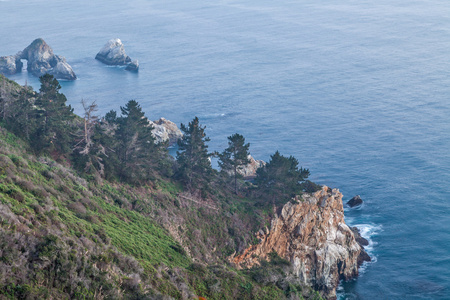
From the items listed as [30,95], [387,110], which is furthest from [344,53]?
[30,95]

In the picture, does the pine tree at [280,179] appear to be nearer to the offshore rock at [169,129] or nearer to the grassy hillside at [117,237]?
the grassy hillside at [117,237]

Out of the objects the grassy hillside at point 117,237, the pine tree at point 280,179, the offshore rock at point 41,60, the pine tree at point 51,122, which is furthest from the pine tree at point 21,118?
the offshore rock at point 41,60

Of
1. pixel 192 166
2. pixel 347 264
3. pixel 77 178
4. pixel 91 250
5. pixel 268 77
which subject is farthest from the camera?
pixel 268 77

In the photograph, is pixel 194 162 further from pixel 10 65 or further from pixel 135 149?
pixel 10 65

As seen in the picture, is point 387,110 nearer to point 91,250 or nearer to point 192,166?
point 192,166

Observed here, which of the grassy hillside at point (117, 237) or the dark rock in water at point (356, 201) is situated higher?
the grassy hillside at point (117, 237)

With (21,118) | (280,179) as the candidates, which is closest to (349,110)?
(280,179)
